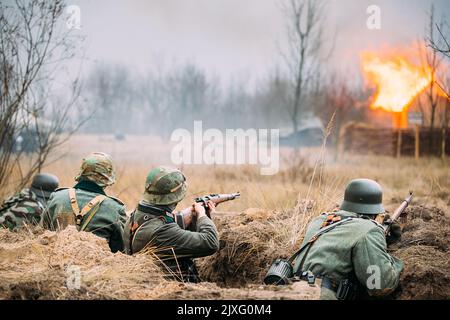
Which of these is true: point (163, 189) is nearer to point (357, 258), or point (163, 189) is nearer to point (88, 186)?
point (88, 186)

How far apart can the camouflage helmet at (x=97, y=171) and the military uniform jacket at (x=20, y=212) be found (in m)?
0.72

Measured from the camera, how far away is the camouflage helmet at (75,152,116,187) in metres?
5.35

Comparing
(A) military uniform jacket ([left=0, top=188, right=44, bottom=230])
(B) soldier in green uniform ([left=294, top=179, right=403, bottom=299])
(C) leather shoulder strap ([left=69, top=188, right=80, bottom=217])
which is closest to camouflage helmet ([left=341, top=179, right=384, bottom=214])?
(B) soldier in green uniform ([left=294, top=179, right=403, bottom=299])

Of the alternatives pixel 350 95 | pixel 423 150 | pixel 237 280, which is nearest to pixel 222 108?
pixel 350 95

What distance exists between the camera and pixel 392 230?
4.74m

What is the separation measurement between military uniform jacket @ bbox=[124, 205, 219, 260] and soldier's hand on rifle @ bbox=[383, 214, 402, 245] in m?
1.50

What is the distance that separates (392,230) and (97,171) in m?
2.81

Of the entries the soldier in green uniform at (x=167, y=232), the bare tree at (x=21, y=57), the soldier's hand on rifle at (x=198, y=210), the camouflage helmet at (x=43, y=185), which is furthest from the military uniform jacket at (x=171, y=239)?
the bare tree at (x=21, y=57)

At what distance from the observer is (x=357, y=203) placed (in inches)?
166

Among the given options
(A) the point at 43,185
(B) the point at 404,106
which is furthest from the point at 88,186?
(B) the point at 404,106

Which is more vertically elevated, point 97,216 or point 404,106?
point 404,106

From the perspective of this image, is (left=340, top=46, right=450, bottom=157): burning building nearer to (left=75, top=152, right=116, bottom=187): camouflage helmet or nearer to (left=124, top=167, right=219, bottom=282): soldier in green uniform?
(left=75, top=152, right=116, bottom=187): camouflage helmet
